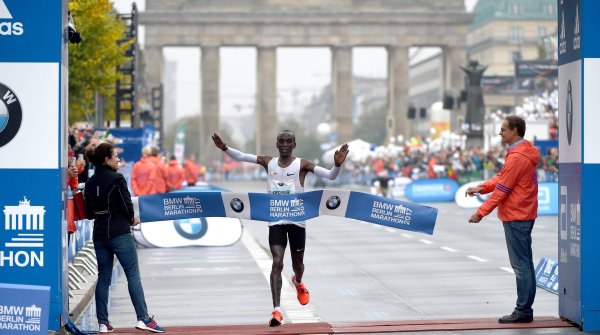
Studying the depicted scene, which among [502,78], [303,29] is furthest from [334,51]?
[502,78]

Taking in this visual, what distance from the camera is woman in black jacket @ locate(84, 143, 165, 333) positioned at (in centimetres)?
1284

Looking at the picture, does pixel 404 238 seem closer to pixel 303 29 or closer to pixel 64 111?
pixel 64 111

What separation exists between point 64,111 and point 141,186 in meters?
17.9

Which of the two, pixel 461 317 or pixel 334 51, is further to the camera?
pixel 334 51

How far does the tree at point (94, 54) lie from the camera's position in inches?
1580

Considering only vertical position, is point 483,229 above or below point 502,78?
below

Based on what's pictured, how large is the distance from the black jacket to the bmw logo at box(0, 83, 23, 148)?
1190mm

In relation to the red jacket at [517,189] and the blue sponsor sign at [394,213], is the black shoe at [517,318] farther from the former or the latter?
the blue sponsor sign at [394,213]

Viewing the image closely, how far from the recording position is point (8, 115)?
11914mm

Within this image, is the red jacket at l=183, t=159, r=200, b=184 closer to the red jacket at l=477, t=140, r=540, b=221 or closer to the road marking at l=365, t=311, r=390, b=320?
the road marking at l=365, t=311, r=390, b=320

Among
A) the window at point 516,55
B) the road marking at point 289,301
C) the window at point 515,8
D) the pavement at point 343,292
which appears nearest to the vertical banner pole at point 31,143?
the pavement at point 343,292

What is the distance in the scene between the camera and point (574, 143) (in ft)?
42.3

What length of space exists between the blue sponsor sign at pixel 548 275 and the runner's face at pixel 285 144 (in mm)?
4981

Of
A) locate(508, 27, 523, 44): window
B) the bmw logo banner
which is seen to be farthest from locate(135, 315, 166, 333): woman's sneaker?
locate(508, 27, 523, 44): window
